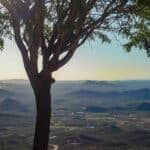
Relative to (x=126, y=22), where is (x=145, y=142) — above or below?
below

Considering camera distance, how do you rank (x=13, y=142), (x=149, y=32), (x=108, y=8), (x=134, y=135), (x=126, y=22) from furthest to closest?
(x=134, y=135) < (x=13, y=142) < (x=149, y=32) < (x=126, y=22) < (x=108, y=8)

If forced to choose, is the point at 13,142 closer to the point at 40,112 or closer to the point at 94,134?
the point at 94,134

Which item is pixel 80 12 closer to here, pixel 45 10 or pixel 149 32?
pixel 45 10

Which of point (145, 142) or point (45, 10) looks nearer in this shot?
point (45, 10)

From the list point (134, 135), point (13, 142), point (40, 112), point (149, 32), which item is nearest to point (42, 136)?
point (40, 112)

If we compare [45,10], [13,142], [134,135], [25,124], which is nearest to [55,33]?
[45,10]

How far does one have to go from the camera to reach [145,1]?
56.6 feet

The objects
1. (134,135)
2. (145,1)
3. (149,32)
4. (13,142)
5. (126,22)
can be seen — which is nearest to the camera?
(145,1)

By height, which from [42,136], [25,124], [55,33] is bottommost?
[25,124]

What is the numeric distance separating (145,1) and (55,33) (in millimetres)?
2959

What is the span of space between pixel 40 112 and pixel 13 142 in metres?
101

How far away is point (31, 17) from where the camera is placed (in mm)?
17922

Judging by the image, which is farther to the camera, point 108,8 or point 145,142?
point 145,142

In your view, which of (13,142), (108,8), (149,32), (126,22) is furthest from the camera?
(13,142)
